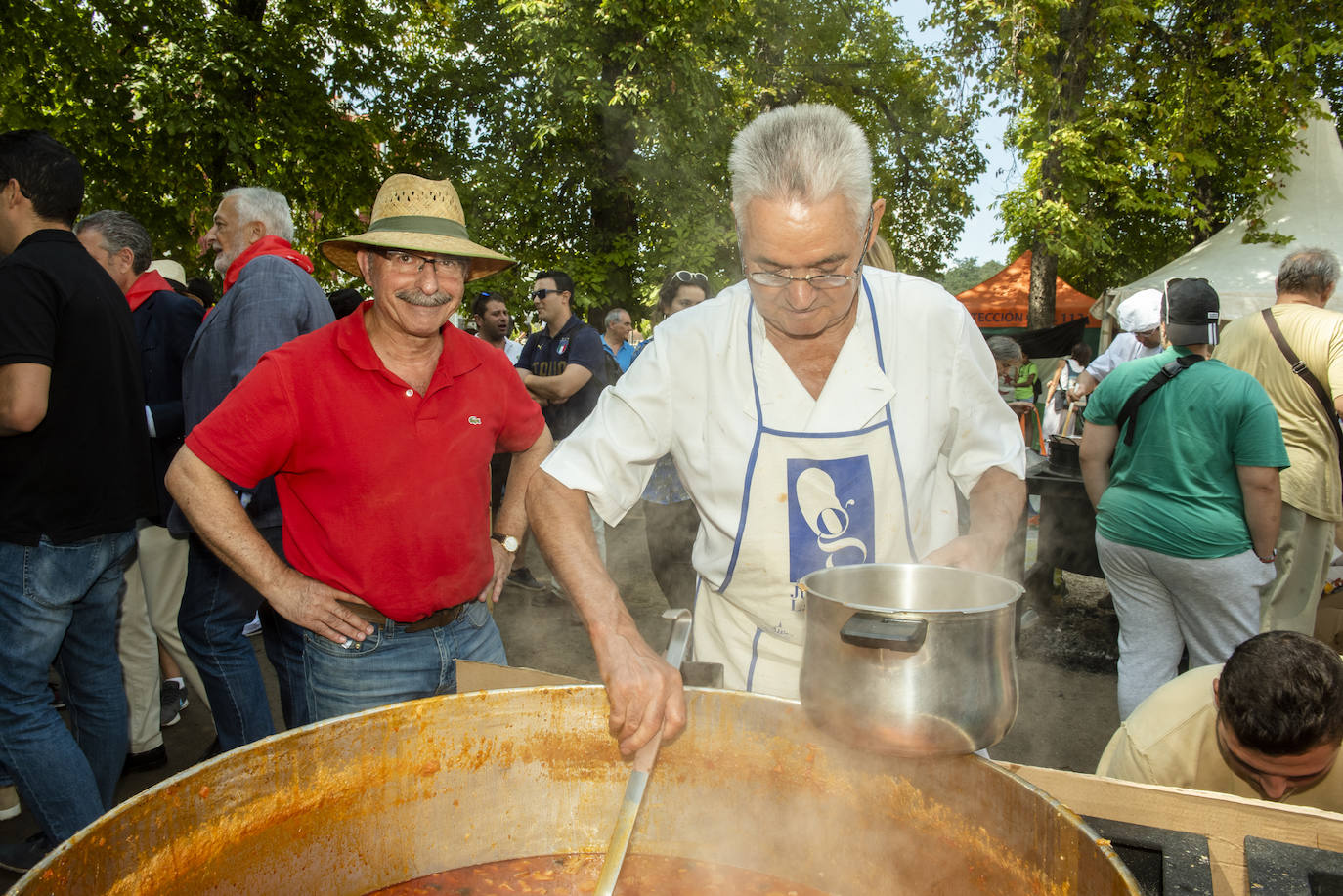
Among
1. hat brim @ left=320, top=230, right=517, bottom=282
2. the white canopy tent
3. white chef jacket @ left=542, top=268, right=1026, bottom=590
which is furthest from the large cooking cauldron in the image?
the white canopy tent

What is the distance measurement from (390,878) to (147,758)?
9.30 ft

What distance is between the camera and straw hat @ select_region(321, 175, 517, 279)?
92.0 inches

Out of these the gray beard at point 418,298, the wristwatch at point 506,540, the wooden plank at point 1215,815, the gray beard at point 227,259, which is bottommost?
the wooden plank at point 1215,815

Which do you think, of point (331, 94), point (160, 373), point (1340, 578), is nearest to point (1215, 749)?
point (1340, 578)

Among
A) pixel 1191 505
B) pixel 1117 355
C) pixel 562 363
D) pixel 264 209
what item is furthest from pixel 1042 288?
pixel 264 209

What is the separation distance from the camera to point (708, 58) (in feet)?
44.2

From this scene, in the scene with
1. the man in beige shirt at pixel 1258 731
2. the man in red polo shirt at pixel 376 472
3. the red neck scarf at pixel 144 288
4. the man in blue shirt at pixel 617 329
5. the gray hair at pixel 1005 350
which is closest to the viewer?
the man in beige shirt at pixel 1258 731

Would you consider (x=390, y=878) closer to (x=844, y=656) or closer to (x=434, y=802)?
(x=434, y=802)

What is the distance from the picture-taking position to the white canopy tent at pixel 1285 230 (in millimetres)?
10797

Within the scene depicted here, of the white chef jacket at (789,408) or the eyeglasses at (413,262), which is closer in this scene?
the white chef jacket at (789,408)

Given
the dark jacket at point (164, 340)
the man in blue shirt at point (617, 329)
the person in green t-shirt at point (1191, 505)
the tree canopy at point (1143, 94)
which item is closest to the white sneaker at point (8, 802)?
the dark jacket at point (164, 340)

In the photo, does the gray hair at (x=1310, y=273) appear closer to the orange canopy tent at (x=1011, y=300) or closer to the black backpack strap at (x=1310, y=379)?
the black backpack strap at (x=1310, y=379)

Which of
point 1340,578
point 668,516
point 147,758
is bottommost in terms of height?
point 147,758

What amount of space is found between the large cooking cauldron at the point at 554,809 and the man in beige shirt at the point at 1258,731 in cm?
92
